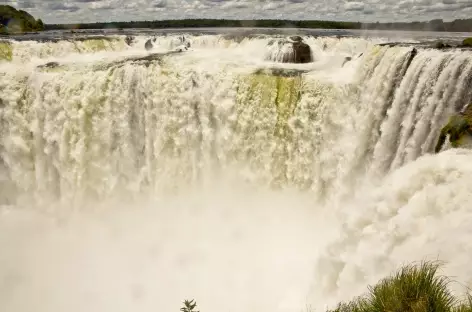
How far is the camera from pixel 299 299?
7.12 meters

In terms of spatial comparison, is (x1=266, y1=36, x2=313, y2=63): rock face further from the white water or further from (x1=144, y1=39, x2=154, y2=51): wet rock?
(x1=144, y1=39, x2=154, y2=51): wet rock

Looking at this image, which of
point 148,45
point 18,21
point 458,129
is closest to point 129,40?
point 148,45

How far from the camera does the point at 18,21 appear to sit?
117ft

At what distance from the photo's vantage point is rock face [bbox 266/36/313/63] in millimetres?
13969

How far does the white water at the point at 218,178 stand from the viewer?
6.56 meters

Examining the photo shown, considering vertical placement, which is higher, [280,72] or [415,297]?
[280,72]

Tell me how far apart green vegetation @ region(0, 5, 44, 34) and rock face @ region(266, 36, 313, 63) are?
89.0 feet

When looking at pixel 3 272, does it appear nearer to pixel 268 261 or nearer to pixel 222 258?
pixel 222 258

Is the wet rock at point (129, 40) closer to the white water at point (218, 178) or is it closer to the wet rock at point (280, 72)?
the white water at point (218, 178)

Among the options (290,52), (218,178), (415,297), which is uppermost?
(290,52)

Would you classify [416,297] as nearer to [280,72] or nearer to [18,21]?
[280,72]

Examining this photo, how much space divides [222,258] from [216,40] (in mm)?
11344

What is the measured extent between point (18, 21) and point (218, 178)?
32.3 meters

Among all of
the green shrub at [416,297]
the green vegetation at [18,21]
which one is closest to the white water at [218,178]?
the green shrub at [416,297]
